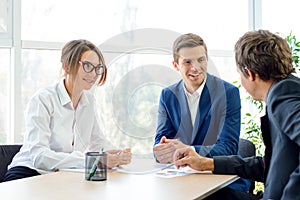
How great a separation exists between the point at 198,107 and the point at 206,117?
68 mm

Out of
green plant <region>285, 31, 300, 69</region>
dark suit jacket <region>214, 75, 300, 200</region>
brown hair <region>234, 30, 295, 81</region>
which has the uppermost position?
green plant <region>285, 31, 300, 69</region>

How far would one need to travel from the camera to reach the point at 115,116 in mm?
2000

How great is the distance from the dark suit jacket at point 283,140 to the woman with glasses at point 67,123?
2.39 feet

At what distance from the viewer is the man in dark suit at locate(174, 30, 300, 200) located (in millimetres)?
1394

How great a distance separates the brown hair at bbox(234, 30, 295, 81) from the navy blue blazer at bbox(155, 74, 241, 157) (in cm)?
61

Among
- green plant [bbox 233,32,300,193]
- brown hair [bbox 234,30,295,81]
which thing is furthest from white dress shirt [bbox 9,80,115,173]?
green plant [bbox 233,32,300,193]

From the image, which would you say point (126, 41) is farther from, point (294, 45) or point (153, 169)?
point (294, 45)

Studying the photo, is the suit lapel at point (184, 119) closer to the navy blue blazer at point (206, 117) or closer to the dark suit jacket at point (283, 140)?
the navy blue blazer at point (206, 117)

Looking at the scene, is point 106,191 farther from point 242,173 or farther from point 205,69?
point 205,69

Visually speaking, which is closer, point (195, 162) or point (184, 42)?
point (195, 162)

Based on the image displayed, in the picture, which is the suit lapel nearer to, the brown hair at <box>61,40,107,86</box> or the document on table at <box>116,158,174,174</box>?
the document on table at <box>116,158,174,174</box>

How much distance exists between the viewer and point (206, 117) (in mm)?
2377

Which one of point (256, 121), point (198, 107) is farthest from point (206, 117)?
point (256, 121)

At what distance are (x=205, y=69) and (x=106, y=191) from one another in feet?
3.52
